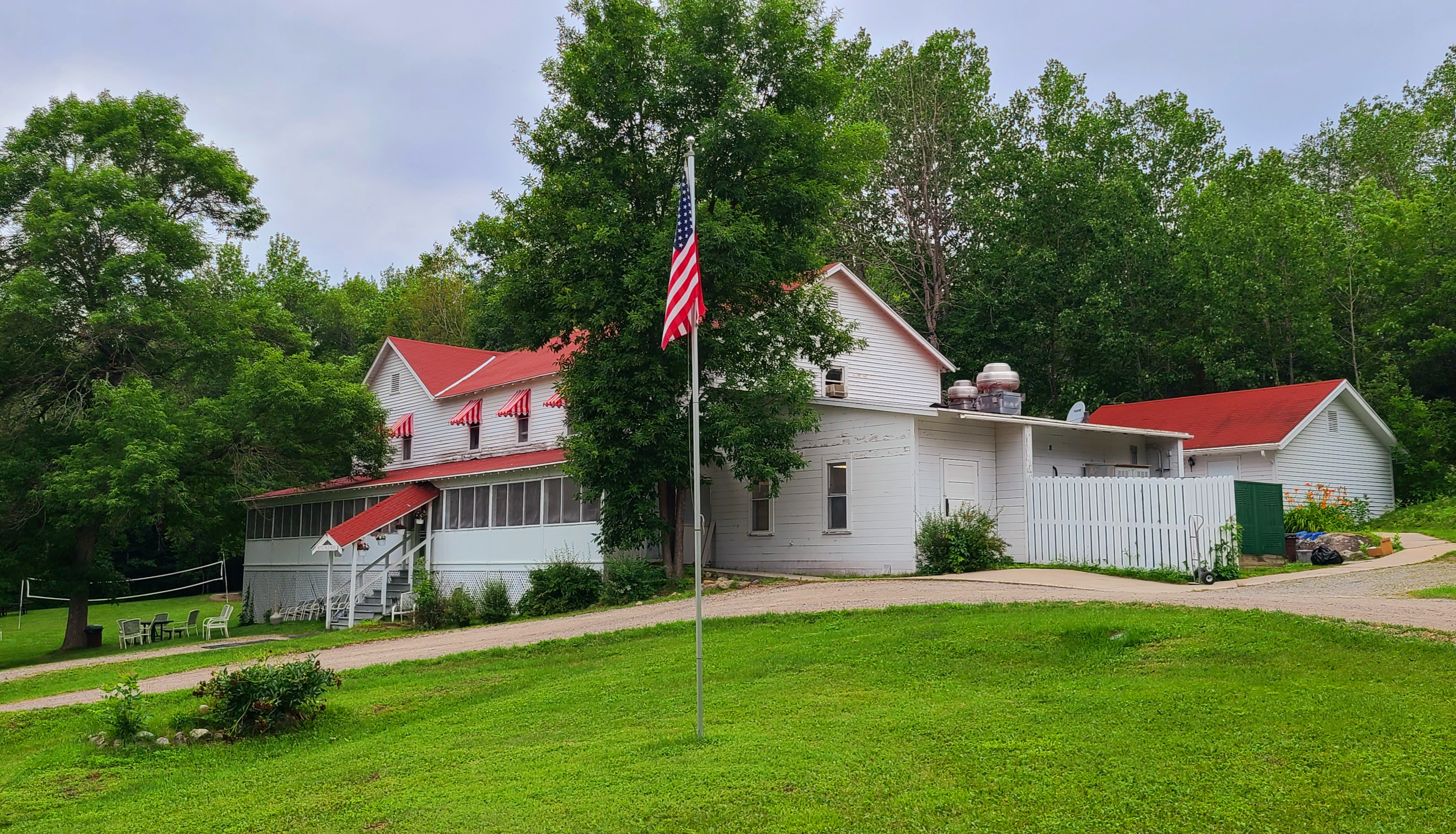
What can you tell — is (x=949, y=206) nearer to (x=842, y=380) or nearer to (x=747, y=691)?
(x=842, y=380)

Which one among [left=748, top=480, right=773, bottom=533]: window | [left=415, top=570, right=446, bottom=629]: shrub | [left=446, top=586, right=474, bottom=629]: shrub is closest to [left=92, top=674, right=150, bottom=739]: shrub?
[left=446, top=586, right=474, bottom=629]: shrub

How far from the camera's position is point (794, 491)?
24516mm

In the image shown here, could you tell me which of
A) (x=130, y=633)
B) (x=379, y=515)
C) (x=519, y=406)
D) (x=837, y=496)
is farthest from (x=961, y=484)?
(x=130, y=633)

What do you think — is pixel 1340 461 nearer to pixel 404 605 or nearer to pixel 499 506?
pixel 499 506

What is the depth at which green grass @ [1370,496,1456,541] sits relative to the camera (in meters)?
26.9

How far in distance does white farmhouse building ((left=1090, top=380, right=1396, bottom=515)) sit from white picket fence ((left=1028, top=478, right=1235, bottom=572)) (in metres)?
9.17

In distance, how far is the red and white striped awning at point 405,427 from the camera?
3659cm

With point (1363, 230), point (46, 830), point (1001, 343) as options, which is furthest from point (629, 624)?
point (1363, 230)

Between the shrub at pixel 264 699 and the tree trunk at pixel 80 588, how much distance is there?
21101 mm

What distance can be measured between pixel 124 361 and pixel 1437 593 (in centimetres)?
3118

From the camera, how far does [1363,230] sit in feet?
133

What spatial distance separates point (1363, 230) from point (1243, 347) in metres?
6.44

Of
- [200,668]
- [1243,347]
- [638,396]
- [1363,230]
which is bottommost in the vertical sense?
[200,668]

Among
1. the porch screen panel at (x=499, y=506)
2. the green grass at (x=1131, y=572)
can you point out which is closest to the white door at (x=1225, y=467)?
Result: the green grass at (x=1131, y=572)
